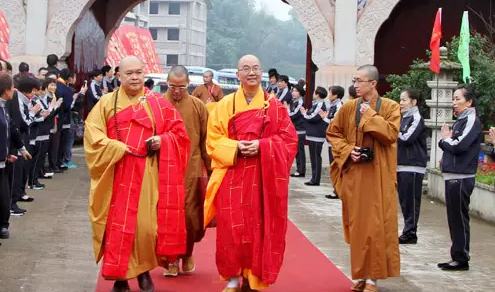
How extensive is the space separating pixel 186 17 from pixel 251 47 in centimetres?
1724

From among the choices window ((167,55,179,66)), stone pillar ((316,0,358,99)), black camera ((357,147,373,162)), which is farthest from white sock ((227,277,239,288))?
window ((167,55,179,66))

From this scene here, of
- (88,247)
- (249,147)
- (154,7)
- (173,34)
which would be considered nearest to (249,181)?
(249,147)

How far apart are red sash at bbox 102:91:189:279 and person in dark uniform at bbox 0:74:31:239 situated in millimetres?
2149

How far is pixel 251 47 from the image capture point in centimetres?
8938

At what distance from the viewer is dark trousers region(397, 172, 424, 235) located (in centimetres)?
1020

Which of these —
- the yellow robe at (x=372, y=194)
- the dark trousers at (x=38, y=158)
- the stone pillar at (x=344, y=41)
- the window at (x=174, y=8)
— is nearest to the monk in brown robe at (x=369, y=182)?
the yellow robe at (x=372, y=194)

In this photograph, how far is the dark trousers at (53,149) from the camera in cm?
1486

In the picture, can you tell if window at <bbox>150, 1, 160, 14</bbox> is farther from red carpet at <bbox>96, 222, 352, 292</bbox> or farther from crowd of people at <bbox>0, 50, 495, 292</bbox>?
crowd of people at <bbox>0, 50, 495, 292</bbox>

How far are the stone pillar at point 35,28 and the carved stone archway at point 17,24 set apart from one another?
0.09 meters

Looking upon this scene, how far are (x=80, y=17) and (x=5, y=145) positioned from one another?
31.6 feet

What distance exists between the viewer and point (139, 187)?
7.23 m

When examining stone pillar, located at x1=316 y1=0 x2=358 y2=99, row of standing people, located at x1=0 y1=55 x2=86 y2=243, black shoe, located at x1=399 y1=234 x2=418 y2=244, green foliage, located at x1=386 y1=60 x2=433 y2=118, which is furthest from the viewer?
stone pillar, located at x1=316 y1=0 x2=358 y2=99

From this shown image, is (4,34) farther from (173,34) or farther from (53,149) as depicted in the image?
(173,34)

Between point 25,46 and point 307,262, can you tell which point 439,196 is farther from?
point 25,46
